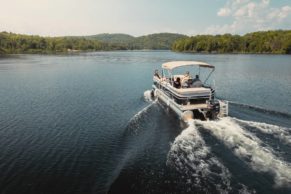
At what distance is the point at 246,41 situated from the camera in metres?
146

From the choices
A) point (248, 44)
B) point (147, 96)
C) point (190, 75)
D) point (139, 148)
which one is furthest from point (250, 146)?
point (248, 44)

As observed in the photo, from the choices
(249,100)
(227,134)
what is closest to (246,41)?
(249,100)

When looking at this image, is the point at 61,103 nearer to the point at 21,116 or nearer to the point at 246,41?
the point at 21,116

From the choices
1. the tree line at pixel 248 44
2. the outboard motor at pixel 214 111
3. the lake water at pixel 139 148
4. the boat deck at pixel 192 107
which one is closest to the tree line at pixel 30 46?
the tree line at pixel 248 44

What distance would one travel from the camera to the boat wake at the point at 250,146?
1179 centimetres

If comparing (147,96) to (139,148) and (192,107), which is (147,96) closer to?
(192,107)

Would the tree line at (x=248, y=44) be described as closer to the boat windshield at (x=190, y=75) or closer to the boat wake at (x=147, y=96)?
the boat windshield at (x=190, y=75)

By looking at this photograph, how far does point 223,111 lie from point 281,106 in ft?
26.8

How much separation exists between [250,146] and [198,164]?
341cm

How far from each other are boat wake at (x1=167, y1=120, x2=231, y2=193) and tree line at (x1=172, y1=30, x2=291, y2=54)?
121310mm

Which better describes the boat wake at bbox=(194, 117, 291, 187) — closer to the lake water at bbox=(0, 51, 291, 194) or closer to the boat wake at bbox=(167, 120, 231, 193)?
the lake water at bbox=(0, 51, 291, 194)

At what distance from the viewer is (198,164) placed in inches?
509

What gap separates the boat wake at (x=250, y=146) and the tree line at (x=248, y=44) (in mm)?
117789

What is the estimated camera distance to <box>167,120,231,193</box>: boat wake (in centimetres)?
1121
